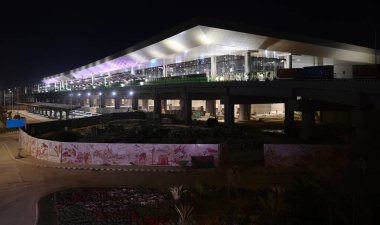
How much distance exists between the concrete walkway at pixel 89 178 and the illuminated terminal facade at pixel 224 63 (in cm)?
1789

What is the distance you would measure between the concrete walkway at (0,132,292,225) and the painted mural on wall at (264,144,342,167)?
154cm

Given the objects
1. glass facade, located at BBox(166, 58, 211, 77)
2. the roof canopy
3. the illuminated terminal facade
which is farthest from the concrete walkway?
glass facade, located at BBox(166, 58, 211, 77)

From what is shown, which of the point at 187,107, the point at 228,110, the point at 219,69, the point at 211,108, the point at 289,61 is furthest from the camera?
the point at 211,108

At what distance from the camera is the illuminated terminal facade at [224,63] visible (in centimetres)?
5853

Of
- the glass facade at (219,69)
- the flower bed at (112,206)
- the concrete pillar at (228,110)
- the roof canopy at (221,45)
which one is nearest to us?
the flower bed at (112,206)

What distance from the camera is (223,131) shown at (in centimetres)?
4962

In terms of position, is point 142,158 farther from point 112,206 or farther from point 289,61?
point 289,61

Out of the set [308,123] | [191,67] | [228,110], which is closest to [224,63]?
[191,67]

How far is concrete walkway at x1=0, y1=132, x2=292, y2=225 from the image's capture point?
22.3m

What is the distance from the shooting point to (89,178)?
26.0 meters

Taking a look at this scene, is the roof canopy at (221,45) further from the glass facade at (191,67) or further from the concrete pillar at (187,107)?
the concrete pillar at (187,107)

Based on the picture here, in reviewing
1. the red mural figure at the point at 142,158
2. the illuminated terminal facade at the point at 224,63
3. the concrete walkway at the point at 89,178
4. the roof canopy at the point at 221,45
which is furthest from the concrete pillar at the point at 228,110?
the red mural figure at the point at 142,158

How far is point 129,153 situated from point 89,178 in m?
4.21

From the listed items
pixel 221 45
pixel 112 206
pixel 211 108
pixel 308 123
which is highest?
pixel 221 45
